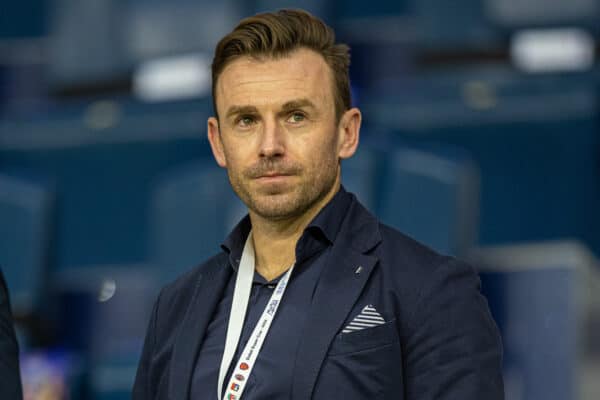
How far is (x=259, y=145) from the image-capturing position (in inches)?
47.9

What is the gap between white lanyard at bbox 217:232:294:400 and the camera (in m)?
1.17

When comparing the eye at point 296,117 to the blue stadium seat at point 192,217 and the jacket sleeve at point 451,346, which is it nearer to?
the jacket sleeve at point 451,346

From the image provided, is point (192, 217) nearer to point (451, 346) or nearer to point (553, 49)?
point (553, 49)

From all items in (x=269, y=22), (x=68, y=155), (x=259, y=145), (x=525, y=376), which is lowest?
(x=525, y=376)

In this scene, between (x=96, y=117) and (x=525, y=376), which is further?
(x=96, y=117)

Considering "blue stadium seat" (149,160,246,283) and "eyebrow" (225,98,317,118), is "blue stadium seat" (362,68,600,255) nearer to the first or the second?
"blue stadium seat" (149,160,246,283)

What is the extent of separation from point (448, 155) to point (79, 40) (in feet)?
3.35

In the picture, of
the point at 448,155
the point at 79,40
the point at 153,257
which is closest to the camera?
the point at 448,155

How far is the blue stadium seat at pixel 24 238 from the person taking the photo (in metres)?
2.34

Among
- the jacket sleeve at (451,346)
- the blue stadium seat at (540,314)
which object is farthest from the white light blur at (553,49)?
the jacket sleeve at (451,346)

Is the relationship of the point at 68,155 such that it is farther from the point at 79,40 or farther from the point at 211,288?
the point at 211,288

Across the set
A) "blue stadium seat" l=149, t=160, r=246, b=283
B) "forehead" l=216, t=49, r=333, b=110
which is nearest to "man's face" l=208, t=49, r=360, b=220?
"forehead" l=216, t=49, r=333, b=110

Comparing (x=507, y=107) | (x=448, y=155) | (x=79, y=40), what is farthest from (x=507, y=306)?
(x=79, y=40)

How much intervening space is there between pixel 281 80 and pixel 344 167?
37.1 inches
